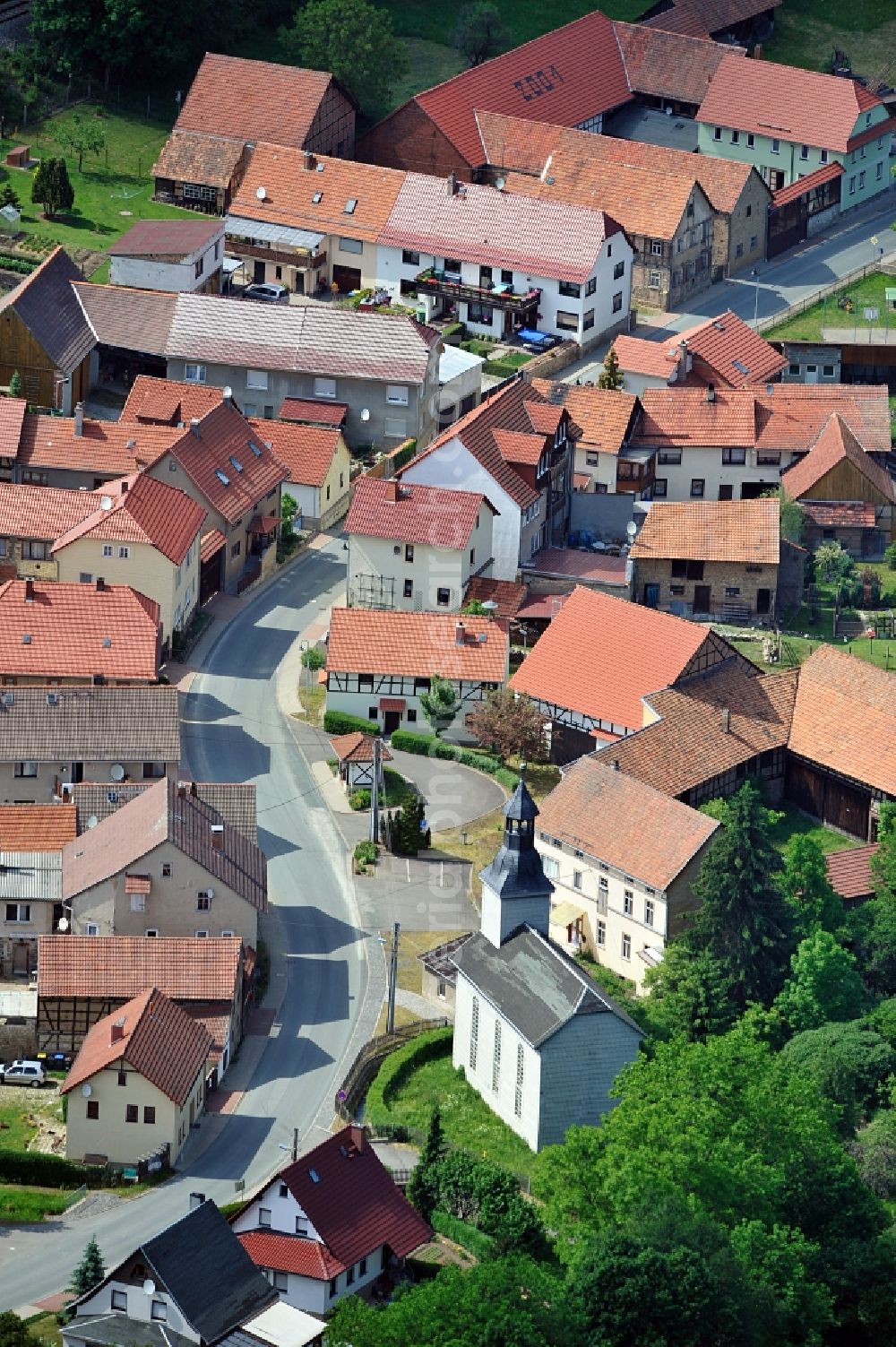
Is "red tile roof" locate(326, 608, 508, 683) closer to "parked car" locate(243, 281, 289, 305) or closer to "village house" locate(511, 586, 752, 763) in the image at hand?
"village house" locate(511, 586, 752, 763)

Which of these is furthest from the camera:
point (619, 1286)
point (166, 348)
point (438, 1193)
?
point (166, 348)

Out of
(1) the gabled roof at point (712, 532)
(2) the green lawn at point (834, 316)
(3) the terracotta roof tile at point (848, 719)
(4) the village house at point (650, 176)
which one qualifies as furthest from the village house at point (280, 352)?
(3) the terracotta roof tile at point (848, 719)

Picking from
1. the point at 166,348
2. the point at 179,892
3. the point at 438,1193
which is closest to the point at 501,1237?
the point at 438,1193

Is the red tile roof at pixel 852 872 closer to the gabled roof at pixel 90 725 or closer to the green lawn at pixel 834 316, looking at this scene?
the gabled roof at pixel 90 725

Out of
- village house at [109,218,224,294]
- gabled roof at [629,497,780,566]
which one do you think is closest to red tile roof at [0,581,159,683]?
gabled roof at [629,497,780,566]

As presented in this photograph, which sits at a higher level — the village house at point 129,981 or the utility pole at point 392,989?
the village house at point 129,981

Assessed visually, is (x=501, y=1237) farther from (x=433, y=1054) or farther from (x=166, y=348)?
(x=166, y=348)

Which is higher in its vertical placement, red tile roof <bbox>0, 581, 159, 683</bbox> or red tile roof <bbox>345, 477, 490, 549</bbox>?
red tile roof <bbox>345, 477, 490, 549</bbox>
